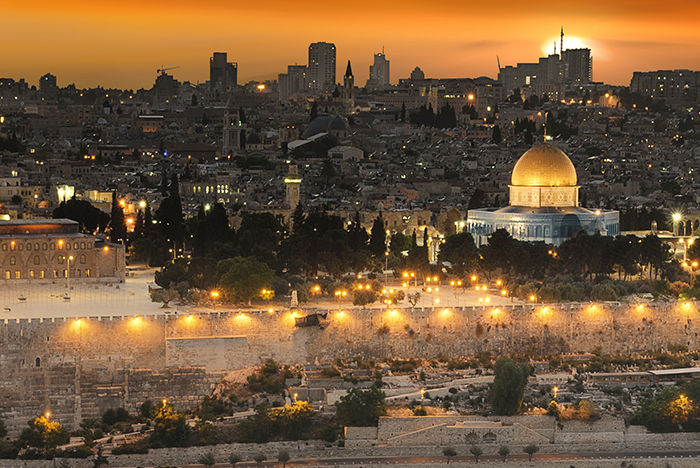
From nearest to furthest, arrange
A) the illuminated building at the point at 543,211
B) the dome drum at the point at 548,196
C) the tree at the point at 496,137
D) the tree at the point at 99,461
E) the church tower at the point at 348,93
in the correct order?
the tree at the point at 99,461 < the illuminated building at the point at 543,211 < the dome drum at the point at 548,196 < the tree at the point at 496,137 < the church tower at the point at 348,93

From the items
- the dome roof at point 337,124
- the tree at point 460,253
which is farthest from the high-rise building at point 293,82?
the tree at point 460,253

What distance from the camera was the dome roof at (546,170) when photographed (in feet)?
170

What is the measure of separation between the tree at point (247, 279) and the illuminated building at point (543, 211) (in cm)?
1327

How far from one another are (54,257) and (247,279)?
7337 millimetres

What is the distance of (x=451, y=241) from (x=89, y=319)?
1507cm

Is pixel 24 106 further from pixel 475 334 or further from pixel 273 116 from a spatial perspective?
pixel 475 334

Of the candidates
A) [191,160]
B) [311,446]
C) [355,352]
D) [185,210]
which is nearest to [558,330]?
[355,352]

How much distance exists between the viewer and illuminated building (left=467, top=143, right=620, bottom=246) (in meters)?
50.1

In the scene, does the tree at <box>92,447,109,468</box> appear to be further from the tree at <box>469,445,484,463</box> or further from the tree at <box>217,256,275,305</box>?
the tree at <box>217,256,275,305</box>

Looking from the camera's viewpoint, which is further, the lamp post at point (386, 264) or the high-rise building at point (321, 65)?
the high-rise building at point (321, 65)

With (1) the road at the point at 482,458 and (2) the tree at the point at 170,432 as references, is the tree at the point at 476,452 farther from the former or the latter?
(2) the tree at the point at 170,432

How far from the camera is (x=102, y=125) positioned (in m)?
124

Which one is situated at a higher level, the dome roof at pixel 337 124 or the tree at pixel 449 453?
the dome roof at pixel 337 124

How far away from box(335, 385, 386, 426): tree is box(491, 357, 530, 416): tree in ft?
8.23
